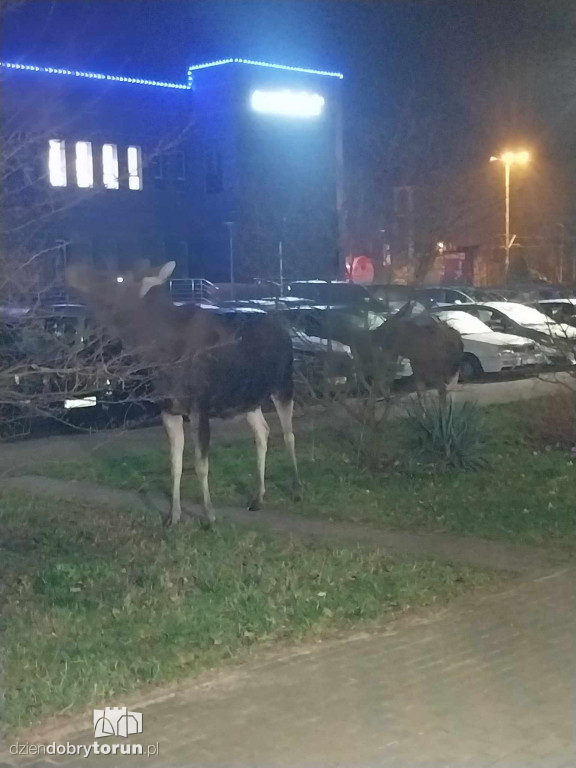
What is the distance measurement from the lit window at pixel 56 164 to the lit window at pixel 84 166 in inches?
5.0

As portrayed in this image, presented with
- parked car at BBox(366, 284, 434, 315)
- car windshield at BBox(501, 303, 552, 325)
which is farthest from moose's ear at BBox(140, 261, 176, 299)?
car windshield at BBox(501, 303, 552, 325)

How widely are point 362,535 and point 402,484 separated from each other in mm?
2357

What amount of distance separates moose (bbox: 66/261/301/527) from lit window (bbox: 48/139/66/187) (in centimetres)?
91

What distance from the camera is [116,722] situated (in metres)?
5.82

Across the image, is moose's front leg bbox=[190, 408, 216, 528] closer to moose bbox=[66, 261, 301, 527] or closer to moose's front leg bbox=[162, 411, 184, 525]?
moose bbox=[66, 261, 301, 527]

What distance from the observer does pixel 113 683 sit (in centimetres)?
633

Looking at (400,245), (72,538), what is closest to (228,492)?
(72,538)

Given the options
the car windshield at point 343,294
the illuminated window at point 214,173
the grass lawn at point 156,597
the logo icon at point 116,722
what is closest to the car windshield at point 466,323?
the car windshield at point 343,294

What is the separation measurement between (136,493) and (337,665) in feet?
19.2

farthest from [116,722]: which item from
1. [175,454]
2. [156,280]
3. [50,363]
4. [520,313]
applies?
[520,313]

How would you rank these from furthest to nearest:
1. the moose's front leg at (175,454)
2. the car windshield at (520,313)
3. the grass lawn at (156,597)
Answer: the car windshield at (520,313) → the moose's front leg at (175,454) → the grass lawn at (156,597)

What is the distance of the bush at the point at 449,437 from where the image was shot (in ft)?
43.4

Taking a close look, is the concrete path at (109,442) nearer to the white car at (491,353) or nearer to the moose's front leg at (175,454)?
the moose's front leg at (175,454)

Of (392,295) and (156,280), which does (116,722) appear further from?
(392,295)
